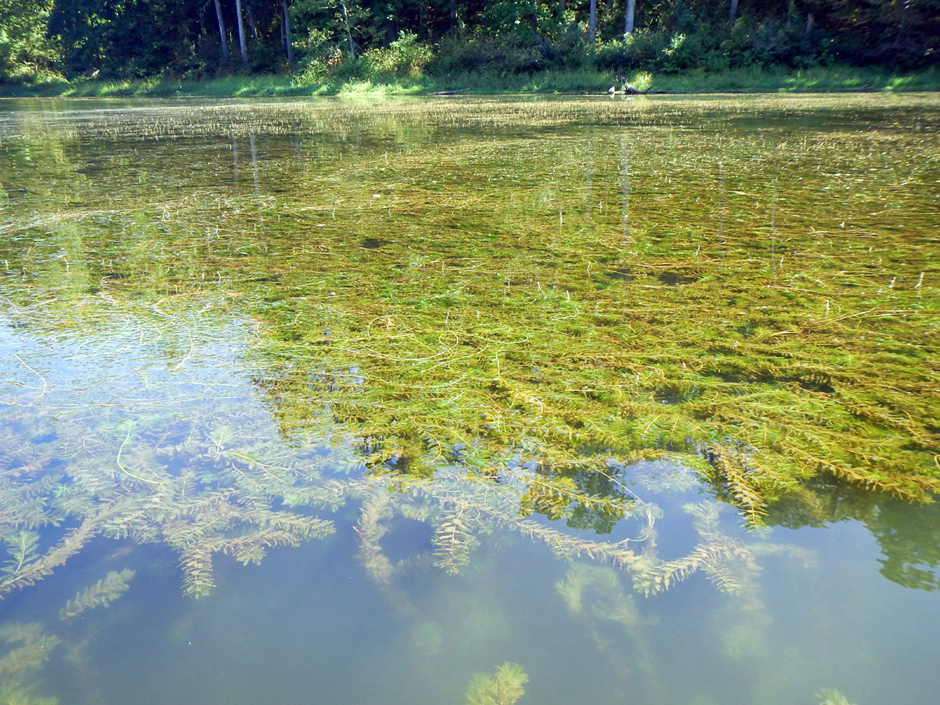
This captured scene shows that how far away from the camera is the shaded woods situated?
23.0m

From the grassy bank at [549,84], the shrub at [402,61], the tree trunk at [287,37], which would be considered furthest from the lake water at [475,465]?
the tree trunk at [287,37]

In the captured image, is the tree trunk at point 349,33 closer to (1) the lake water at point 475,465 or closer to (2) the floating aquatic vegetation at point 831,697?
(1) the lake water at point 475,465

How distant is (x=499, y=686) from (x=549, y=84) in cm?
2622

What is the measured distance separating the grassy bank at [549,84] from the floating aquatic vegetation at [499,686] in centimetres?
2404

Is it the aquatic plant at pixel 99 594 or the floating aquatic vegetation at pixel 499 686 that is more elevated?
the aquatic plant at pixel 99 594

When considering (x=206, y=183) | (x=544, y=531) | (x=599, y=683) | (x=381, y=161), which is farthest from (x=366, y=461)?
(x=381, y=161)

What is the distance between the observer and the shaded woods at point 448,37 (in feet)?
75.6

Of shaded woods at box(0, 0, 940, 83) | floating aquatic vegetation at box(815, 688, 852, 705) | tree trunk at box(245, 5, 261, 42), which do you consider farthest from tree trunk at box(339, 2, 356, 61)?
floating aquatic vegetation at box(815, 688, 852, 705)

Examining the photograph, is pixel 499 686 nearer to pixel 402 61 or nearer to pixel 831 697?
pixel 831 697

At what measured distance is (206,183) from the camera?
7.01 m

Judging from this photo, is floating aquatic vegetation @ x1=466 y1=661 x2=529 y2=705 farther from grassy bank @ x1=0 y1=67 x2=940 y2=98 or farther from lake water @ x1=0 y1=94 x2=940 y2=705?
grassy bank @ x1=0 y1=67 x2=940 y2=98

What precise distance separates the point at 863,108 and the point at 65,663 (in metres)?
17.4

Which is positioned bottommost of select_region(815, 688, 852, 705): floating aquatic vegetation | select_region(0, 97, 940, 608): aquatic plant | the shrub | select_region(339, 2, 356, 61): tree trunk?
select_region(815, 688, 852, 705): floating aquatic vegetation

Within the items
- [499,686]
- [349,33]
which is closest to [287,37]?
[349,33]
